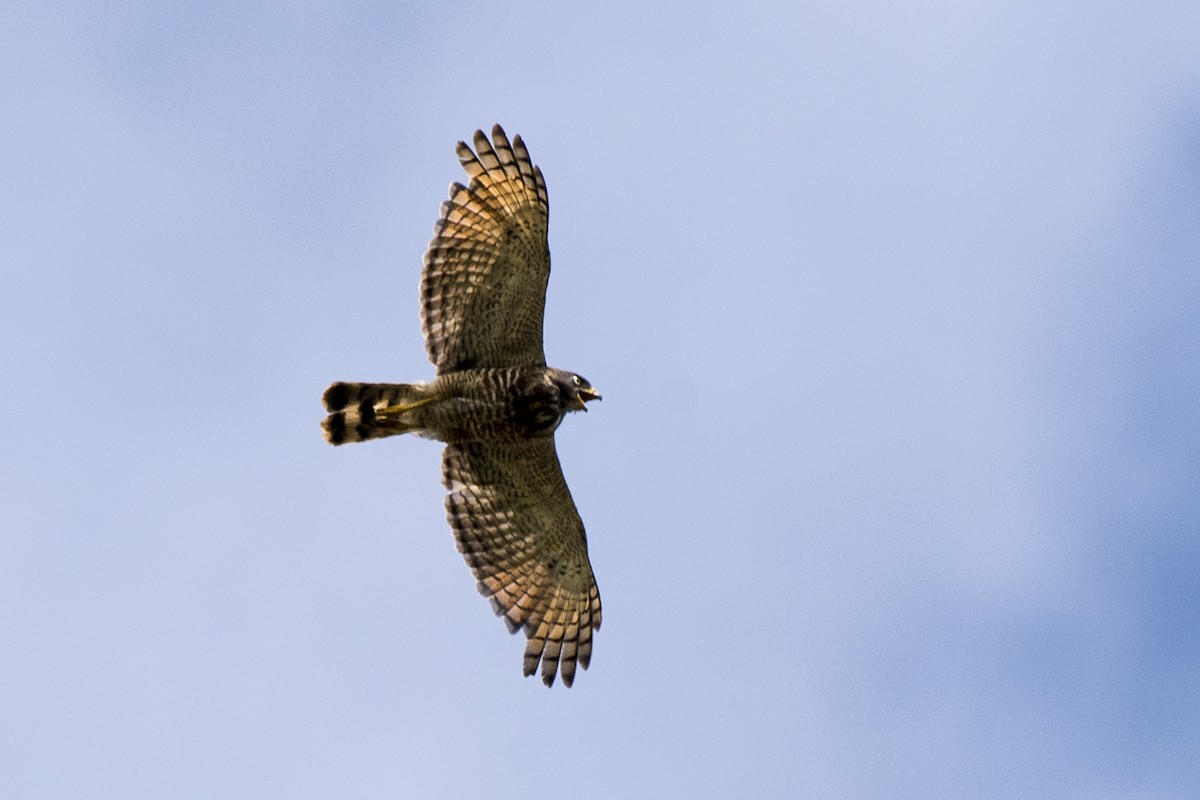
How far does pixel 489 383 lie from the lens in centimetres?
1625

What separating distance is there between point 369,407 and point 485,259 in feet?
5.43

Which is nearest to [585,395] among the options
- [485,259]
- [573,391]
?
[573,391]

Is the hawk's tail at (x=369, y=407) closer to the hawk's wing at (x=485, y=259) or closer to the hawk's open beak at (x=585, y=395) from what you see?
the hawk's wing at (x=485, y=259)

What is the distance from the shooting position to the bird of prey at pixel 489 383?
53.2ft

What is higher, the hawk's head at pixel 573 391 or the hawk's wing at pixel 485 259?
the hawk's wing at pixel 485 259

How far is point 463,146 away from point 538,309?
1612mm

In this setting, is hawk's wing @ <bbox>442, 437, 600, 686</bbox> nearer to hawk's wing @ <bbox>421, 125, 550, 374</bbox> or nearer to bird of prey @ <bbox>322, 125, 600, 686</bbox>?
bird of prey @ <bbox>322, 125, 600, 686</bbox>

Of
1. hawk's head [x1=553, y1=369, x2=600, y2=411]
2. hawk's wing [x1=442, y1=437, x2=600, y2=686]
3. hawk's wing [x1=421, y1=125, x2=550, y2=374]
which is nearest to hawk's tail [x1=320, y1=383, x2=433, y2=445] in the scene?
hawk's wing [x1=421, y1=125, x2=550, y2=374]

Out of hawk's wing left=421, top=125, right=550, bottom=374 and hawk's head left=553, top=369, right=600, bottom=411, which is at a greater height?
hawk's wing left=421, top=125, right=550, bottom=374

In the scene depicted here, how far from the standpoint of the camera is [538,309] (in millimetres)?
16422

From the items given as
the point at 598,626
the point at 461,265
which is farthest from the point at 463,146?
the point at 598,626

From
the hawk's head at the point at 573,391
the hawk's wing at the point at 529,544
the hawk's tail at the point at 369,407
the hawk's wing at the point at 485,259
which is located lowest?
the hawk's wing at the point at 529,544

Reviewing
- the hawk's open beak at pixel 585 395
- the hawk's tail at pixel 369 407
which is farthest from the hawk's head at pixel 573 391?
the hawk's tail at pixel 369 407

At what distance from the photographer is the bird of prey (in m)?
16.2
